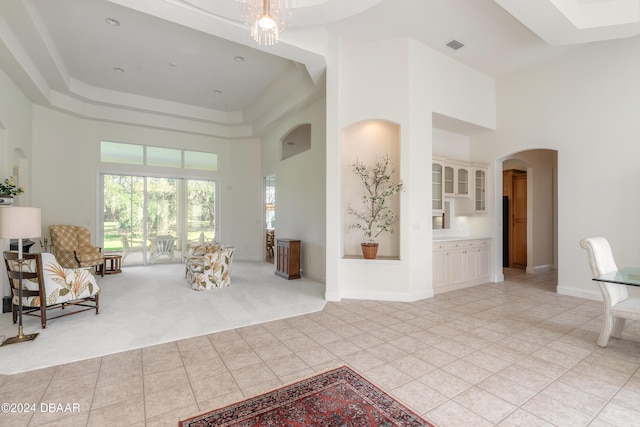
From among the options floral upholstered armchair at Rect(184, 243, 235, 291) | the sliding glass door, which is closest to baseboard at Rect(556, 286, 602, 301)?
floral upholstered armchair at Rect(184, 243, 235, 291)

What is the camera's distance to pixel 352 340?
10.8ft

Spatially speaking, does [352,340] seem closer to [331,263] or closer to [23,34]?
[331,263]

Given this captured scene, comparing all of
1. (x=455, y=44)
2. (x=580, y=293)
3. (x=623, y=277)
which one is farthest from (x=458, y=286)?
(x=455, y=44)

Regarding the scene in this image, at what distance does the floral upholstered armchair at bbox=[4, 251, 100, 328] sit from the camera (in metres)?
3.52

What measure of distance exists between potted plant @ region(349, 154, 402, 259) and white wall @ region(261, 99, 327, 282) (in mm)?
1030

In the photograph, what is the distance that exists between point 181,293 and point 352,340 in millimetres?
3427

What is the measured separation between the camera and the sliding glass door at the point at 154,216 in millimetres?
7668

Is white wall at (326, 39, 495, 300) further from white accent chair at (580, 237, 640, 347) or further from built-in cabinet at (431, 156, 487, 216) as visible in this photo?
white accent chair at (580, 237, 640, 347)

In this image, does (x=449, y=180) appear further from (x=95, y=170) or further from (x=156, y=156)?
(x=95, y=170)

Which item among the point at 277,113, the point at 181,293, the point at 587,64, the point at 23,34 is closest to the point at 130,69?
the point at 23,34

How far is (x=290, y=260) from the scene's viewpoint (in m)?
6.42

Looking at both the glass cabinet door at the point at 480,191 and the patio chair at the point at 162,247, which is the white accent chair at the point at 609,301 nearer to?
the glass cabinet door at the point at 480,191

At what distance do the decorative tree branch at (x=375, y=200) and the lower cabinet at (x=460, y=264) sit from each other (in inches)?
40.0

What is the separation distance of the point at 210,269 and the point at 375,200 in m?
3.22
